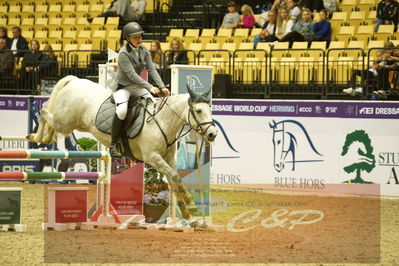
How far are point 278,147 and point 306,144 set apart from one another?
57cm

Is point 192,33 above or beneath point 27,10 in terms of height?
beneath

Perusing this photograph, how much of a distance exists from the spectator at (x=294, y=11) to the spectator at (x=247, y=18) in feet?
4.63

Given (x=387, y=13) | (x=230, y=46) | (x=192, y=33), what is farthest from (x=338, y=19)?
(x=192, y=33)

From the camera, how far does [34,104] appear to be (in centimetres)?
1730

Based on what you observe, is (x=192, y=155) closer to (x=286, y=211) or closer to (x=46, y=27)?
(x=286, y=211)

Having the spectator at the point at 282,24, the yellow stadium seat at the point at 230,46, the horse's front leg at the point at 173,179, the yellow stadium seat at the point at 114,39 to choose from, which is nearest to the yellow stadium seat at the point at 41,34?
the yellow stadium seat at the point at 114,39

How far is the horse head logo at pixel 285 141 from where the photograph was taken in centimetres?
1552

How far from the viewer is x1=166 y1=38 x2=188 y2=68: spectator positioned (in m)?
16.6

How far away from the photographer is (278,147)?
15.7 meters

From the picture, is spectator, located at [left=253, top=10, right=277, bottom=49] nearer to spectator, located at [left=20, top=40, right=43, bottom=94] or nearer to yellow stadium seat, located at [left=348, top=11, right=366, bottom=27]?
yellow stadium seat, located at [left=348, top=11, right=366, bottom=27]

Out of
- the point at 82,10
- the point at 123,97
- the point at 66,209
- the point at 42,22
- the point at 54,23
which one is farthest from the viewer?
the point at 82,10

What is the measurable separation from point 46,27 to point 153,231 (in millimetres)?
12438

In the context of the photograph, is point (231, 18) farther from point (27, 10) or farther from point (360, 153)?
point (27, 10)

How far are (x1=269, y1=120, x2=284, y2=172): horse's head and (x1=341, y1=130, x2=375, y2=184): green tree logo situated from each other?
1268 millimetres
